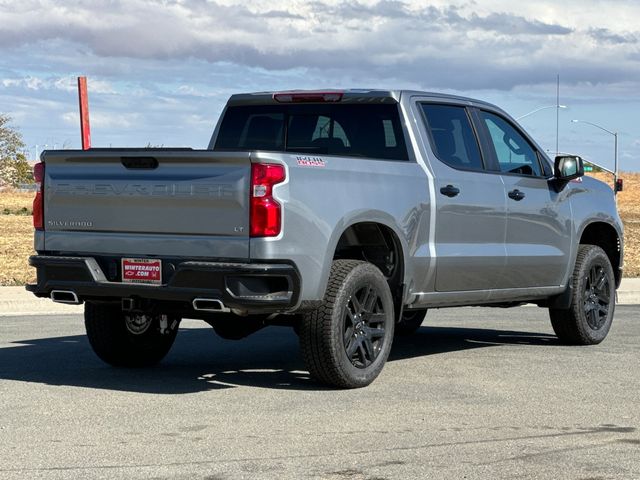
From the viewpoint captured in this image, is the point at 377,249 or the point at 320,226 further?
the point at 377,249

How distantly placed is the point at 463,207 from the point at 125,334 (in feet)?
9.02

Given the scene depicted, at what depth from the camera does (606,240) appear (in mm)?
12305

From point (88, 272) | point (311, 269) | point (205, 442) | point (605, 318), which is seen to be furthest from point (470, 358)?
point (205, 442)

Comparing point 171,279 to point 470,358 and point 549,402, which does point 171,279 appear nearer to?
point 549,402

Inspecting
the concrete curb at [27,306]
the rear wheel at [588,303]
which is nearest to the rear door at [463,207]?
the rear wheel at [588,303]

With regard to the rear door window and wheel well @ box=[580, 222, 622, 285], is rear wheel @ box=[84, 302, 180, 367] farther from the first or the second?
wheel well @ box=[580, 222, 622, 285]

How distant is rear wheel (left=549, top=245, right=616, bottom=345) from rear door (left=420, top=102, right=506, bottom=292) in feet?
4.33

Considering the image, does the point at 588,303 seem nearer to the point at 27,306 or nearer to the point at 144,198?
the point at 144,198

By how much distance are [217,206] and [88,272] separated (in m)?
1.07

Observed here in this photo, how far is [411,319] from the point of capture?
497 inches

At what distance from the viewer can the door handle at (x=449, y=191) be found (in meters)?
9.73

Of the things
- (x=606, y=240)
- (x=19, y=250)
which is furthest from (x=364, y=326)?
(x=19, y=250)

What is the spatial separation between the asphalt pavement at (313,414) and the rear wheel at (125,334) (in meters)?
0.17

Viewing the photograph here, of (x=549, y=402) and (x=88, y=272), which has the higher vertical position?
(x=88, y=272)
